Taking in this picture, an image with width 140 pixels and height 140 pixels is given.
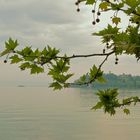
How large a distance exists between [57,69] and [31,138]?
247 feet

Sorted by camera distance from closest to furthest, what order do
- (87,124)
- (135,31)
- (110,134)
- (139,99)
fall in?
(135,31)
(139,99)
(110,134)
(87,124)

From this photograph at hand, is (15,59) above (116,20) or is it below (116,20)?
below

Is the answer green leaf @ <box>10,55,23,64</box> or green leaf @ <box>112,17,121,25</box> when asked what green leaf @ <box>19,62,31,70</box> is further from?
green leaf @ <box>112,17,121,25</box>

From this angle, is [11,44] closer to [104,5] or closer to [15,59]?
[15,59]

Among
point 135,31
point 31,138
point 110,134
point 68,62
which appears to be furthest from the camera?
point 110,134

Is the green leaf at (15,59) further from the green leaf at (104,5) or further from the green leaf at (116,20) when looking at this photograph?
the green leaf at (116,20)

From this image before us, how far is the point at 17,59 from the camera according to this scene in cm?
427

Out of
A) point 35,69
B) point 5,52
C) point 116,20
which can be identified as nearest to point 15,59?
point 5,52

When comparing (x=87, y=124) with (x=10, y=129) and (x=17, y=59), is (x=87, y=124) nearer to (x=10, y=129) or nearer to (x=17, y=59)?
(x=10, y=129)

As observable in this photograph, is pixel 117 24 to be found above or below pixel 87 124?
above

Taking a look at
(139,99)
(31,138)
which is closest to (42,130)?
(31,138)

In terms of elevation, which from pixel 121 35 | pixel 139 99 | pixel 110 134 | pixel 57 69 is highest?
pixel 121 35

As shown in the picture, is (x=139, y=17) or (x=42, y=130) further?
(x=42, y=130)

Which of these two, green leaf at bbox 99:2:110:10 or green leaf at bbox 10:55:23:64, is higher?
green leaf at bbox 99:2:110:10
